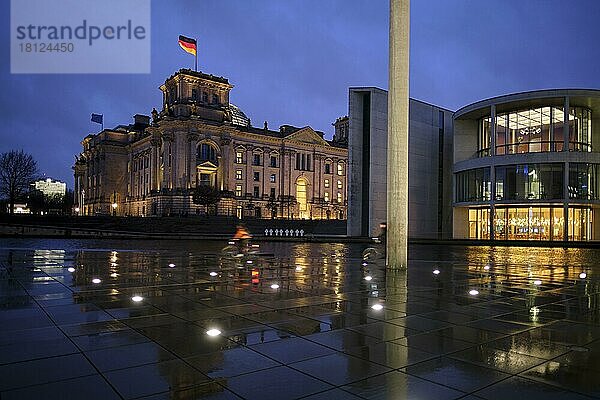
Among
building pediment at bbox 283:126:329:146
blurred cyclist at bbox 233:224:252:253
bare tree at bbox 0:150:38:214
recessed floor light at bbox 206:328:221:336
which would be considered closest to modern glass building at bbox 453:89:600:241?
blurred cyclist at bbox 233:224:252:253

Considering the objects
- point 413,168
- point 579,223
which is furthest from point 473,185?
point 579,223

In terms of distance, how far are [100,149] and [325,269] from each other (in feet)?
391

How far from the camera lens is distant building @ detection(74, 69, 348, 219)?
93250mm

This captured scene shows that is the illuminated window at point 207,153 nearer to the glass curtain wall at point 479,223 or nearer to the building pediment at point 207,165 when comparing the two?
the building pediment at point 207,165

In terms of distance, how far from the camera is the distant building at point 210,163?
93.2 meters

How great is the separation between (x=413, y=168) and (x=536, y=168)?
12.4 metres

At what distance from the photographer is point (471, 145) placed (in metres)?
52.0

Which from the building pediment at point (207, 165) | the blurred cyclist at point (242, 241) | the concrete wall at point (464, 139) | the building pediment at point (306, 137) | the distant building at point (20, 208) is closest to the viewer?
the blurred cyclist at point (242, 241)

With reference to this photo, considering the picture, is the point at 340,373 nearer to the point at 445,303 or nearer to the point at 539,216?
the point at 445,303

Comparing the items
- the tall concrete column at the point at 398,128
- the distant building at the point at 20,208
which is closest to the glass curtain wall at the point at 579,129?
the tall concrete column at the point at 398,128

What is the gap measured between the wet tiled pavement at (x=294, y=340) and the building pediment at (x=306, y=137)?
97717mm

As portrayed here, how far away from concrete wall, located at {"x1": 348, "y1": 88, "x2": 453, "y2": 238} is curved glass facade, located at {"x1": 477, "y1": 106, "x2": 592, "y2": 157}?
6.84m

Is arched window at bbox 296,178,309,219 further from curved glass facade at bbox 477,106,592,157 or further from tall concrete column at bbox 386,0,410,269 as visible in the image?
tall concrete column at bbox 386,0,410,269

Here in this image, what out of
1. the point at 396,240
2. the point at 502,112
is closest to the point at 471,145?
the point at 502,112
